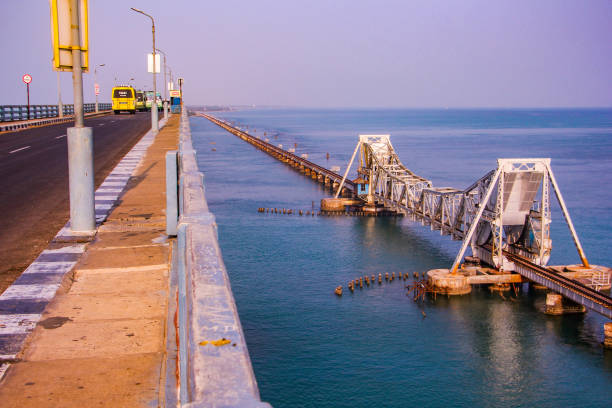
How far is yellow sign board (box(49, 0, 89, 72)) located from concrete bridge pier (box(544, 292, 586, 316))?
26.2 metres

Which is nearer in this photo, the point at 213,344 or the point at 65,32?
the point at 213,344

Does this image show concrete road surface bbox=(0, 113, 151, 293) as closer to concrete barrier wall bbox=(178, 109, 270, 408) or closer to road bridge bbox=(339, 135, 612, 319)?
concrete barrier wall bbox=(178, 109, 270, 408)

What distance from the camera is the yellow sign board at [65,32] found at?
11586 millimetres

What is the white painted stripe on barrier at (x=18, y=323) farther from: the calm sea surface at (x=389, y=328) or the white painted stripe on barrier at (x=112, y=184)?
the calm sea surface at (x=389, y=328)

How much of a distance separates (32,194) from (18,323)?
1321 centimetres

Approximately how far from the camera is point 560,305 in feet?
101

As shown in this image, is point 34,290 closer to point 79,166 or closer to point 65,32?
point 79,166

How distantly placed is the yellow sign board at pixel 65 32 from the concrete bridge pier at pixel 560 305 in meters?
26.2

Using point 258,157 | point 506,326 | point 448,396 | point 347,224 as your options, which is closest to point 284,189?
point 347,224

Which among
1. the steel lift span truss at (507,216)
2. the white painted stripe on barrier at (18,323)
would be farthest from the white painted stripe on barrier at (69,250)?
the steel lift span truss at (507,216)

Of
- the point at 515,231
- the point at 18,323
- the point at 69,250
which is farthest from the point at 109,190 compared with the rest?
the point at 515,231

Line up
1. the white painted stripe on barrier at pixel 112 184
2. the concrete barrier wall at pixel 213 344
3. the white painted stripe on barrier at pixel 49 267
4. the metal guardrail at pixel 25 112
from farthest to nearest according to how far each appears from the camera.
Answer: the metal guardrail at pixel 25 112 < the white painted stripe on barrier at pixel 112 184 < the white painted stripe on barrier at pixel 49 267 < the concrete barrier wall at pixel 213 344

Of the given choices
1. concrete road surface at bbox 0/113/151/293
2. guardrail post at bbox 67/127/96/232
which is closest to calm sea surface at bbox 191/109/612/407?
concrete road surface at bbox 0/113/151/293

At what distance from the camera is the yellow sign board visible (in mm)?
11586
